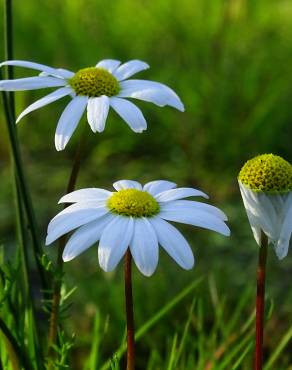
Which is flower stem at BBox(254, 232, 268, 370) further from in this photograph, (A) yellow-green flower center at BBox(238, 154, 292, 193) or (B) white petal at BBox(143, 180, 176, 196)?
(B) white petal at BBox(143, 180, 176, 196)

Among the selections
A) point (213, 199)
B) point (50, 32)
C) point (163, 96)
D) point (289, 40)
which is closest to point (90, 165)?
point (213, 199)

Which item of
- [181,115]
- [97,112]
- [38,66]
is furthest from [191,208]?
[181,115]

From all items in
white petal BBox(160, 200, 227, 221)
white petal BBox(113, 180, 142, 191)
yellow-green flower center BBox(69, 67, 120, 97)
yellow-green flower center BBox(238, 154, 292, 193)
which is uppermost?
yellow-green flower center BBox(69, 67, 120, 97)

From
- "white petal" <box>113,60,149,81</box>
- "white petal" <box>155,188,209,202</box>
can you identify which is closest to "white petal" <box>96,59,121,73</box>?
"white petal" <box>113,60,149,81</box>

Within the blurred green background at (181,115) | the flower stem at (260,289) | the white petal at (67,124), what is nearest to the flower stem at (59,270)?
the white petal at (67,124)

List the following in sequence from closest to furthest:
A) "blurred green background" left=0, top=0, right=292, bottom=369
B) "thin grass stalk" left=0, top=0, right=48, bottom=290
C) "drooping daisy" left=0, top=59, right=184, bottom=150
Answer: "drooping daisy" left=0, top=59, right=184, bottom=150 → "thin grass stalk" left=0, top=0, right=48, bottom=290 → "blurred green background" left=0, top=0, right=292, bottom=369

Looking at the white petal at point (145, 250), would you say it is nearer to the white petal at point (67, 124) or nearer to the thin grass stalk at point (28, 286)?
the white petal at point (67, 124)

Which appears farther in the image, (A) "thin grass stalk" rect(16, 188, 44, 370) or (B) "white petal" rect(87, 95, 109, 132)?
(A) "thin grass stalk" rect(16, 188, 44, 370)

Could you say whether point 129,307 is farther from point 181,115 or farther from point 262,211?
point 181,115
